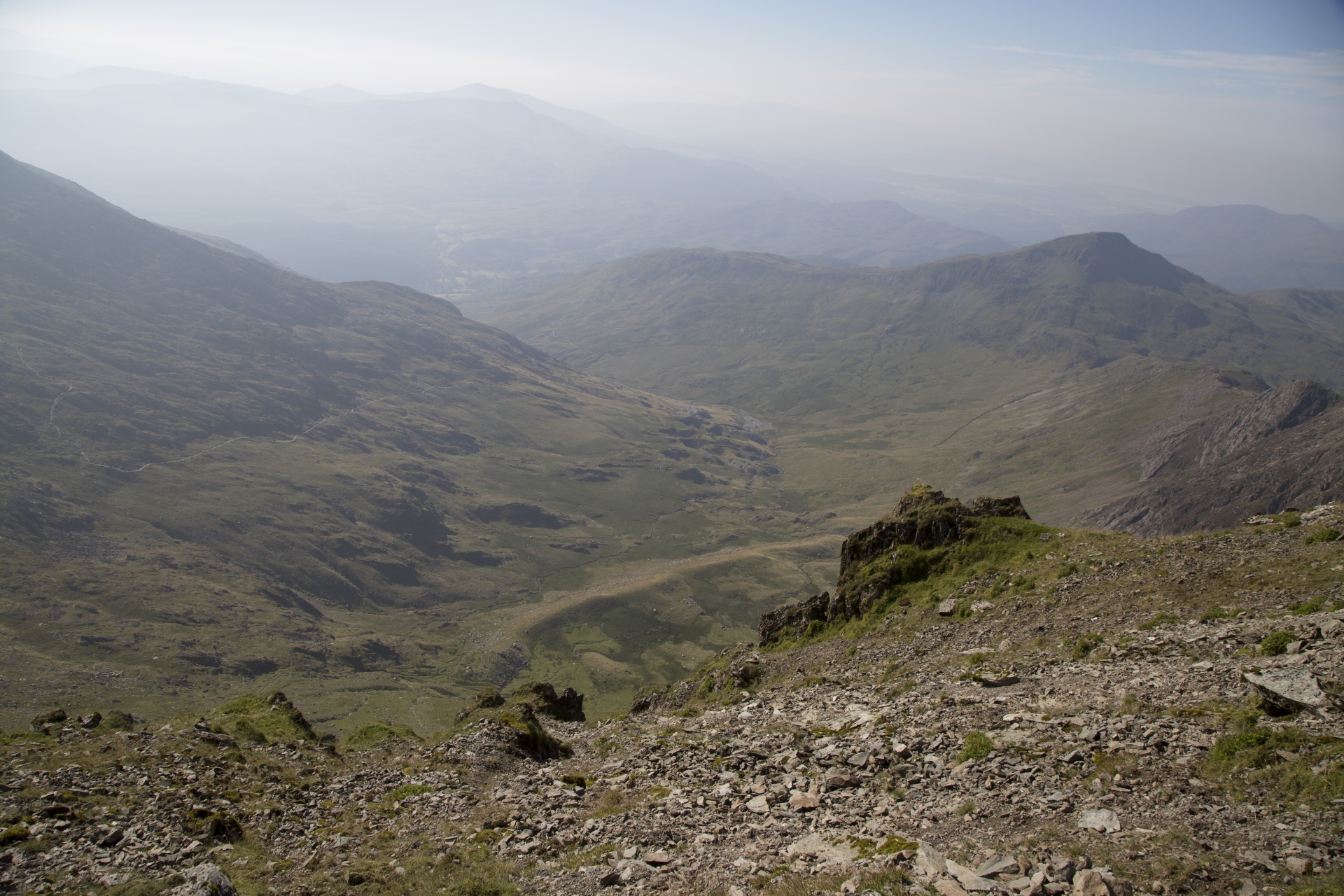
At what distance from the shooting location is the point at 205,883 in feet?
60.2

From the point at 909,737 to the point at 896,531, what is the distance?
2412 centimetres

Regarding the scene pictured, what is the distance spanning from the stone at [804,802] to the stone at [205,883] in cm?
1625

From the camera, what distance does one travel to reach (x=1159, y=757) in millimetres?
16453

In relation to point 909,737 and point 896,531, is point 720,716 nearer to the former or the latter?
point 909,737

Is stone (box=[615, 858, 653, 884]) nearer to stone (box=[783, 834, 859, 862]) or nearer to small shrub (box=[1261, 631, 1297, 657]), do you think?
stone (box=[783, 834, 859, 862])

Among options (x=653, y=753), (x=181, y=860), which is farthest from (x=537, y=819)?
(x=181, y=860)

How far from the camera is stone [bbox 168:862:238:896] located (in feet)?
59.4

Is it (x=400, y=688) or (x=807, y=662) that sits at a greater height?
(x=807, y=662)

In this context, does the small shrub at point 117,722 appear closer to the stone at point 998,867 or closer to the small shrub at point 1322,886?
the stone at point 998,867

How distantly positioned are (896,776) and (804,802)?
9.72 feet

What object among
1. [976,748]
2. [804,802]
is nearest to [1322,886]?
[976,748]

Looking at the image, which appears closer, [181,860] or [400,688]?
[181,860]

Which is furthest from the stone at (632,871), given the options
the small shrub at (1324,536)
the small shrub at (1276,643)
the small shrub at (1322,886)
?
the small shrub at (1324,536)

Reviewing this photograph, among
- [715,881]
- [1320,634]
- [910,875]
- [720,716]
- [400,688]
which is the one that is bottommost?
[400,688]
